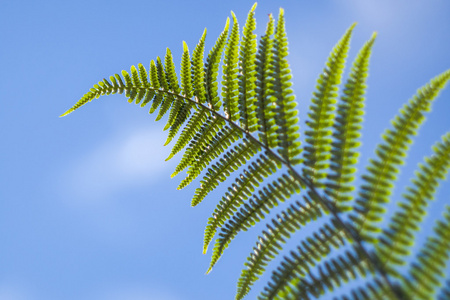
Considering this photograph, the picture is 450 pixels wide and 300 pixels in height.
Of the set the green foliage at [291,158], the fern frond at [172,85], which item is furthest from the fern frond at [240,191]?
the fern frond at [172,85]

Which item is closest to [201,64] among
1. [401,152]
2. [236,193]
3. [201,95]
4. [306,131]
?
[201,95]

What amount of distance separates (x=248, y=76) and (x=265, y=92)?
0.23 metres

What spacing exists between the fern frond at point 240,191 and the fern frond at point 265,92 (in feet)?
0.44

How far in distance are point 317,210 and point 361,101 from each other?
561mm

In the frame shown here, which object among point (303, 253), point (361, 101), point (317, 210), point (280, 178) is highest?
point (361, 101)

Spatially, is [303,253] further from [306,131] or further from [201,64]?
[201,64]

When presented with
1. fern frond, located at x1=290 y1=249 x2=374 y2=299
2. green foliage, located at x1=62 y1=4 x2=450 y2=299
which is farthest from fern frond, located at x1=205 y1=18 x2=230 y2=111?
fern frond, located at x1=290 y1=249 x2=374 y2=299

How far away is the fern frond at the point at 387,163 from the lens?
1.52 metres

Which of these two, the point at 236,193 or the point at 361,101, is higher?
the point at 361,101

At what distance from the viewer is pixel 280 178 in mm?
2078

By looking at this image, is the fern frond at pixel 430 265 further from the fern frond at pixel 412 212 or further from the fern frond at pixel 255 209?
the fern frond at pixel 255 209

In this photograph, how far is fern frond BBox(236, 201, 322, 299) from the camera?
1896 mm

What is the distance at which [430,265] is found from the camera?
4.12 feet

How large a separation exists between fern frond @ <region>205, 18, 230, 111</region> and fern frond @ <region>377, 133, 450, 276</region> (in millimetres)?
1559
